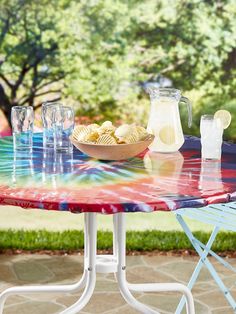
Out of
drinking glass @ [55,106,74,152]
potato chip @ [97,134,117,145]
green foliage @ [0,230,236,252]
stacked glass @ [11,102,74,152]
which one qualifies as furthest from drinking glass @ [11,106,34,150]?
green foliage @ [0,230,236,252]

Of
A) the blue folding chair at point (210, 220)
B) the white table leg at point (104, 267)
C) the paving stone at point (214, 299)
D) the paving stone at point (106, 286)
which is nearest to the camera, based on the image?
the white table leg at point (104, 267)

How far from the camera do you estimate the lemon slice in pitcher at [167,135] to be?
2877mm

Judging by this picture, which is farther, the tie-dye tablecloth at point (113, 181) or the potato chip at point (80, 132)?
the potato chip at point (80, 132)

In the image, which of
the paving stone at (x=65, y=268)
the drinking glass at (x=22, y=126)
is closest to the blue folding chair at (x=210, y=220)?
the drinking glass at (x=22, y=126)

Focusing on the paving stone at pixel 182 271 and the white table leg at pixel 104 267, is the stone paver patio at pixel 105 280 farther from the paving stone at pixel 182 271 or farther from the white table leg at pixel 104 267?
the white table leg at pixel 104 267

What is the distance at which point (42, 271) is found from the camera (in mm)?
4191

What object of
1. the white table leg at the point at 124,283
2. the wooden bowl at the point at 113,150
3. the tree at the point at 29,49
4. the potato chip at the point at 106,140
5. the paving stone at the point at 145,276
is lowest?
the paving stone at the point at 145,276

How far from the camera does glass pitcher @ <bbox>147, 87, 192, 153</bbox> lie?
2887 millimetres

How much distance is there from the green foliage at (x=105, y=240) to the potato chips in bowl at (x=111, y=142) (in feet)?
6.46

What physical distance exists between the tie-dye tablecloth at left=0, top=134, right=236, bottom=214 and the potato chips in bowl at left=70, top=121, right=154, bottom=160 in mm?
41

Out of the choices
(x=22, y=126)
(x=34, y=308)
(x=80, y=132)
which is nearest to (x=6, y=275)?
(x=34, y=308)

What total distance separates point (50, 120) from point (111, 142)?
35cm

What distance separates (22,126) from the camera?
9.67 ft

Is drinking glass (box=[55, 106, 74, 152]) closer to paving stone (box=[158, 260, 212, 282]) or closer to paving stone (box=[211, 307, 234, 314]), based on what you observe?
paving stone (box=[211, 307, 234, 314])
